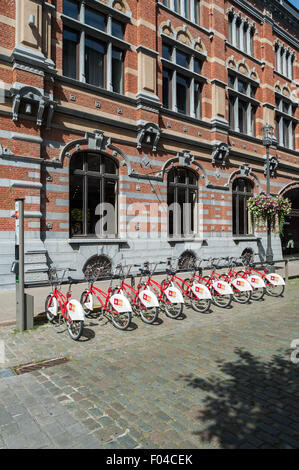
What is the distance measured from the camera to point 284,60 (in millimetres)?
21859

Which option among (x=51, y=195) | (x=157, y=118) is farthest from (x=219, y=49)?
(x=51, y=195)

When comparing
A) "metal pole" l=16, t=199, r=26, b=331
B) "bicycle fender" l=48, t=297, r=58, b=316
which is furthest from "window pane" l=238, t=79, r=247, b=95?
"bicycle fender" l=48, t=297, r=58, b=316

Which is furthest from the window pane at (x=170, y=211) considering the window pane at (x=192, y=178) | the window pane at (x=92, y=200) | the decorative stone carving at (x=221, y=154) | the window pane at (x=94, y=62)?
the window pane at (x=94, y=62)

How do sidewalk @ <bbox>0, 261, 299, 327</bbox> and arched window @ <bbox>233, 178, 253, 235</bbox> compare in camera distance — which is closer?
sidewalk @ <bbox>0, 261, 299, 327</bbox>

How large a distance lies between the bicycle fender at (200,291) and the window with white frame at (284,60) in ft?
63.8

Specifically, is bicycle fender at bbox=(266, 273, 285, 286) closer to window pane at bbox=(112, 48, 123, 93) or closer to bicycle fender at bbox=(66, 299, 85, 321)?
bicycle fender at bbox=(66, 299, 85, 321)

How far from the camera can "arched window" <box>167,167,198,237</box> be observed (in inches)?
598

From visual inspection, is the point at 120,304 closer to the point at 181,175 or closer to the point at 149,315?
the point at 149,315

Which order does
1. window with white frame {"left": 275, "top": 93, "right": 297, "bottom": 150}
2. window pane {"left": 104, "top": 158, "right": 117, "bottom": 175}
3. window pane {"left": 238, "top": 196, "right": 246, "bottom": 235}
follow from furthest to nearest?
window with white frame {"left": 275, "top": 93, "right": 297, "bottom": 150} → window pane {"left": 238, "top": 196, "right": 246, "bottom": 235} → window pane {"left": 104, "top": 158, "right": 117, "bottom": 175}

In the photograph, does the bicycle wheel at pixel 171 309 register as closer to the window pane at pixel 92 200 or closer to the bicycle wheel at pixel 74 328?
the bicycle wheel at pixel 74 328

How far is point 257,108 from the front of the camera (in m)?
19.8

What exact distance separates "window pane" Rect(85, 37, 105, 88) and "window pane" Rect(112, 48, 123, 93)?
53 cm

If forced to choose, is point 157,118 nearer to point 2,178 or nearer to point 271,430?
point 2,178
